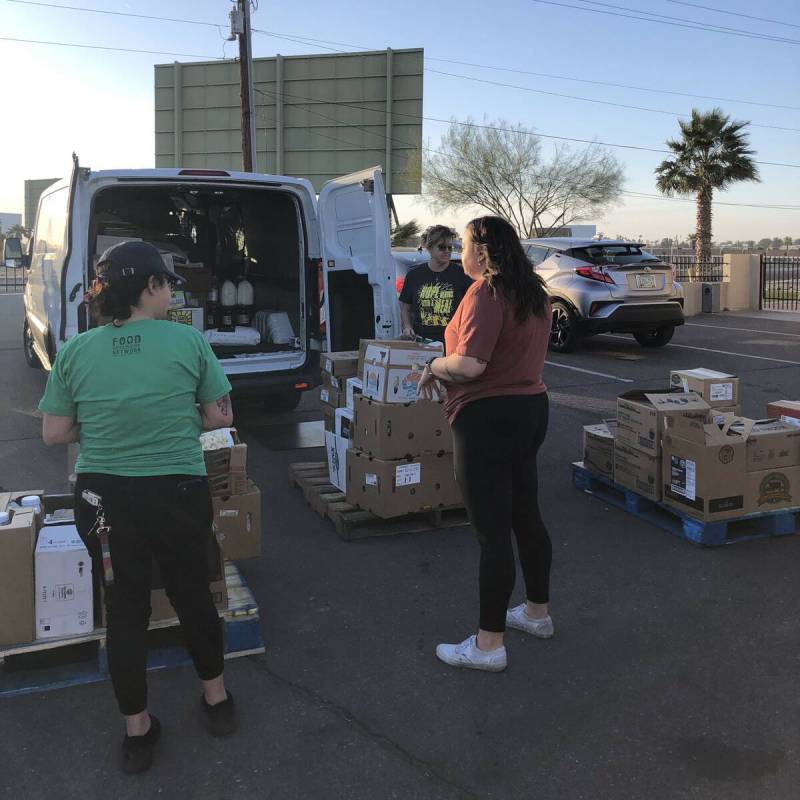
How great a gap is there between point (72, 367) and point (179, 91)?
1137 inches

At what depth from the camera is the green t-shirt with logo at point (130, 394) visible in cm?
244

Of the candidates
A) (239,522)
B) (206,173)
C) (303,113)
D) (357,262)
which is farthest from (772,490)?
(303,113)

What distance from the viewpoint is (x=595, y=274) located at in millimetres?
11719

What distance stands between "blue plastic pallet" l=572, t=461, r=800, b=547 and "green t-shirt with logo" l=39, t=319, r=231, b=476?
3101mm

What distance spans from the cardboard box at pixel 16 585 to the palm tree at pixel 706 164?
26497mm

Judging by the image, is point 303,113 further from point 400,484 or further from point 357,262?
point 400,484

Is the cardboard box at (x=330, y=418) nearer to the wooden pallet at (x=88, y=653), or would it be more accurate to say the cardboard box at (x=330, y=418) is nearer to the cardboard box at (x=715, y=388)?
the wooden pallet at (x=88, y=653)

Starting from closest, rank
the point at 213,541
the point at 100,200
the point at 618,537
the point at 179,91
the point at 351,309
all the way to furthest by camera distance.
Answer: the point at 213,541, the point at 618,537, the point at 351,309, the point at 100,200, the point at 179,91

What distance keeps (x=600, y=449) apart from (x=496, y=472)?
8.20ft

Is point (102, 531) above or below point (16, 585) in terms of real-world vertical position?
above

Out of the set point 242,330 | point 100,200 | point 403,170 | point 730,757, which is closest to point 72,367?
point 730,757

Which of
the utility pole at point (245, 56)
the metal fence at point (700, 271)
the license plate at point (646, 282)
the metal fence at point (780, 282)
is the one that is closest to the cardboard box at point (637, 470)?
the license plate at point (646, 282)

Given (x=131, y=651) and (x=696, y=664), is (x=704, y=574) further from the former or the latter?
(x=131, y=651)

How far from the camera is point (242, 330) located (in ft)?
23.0
